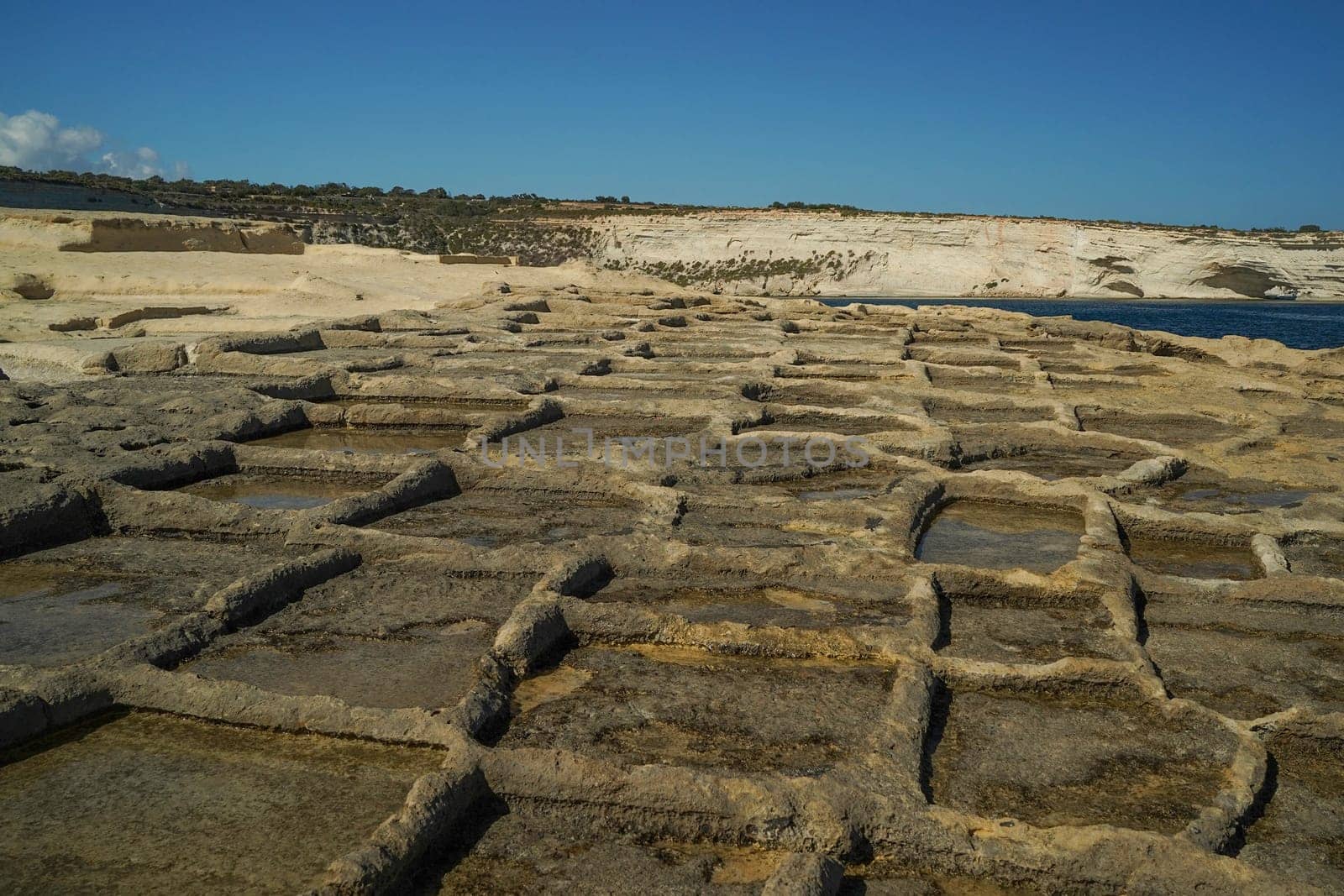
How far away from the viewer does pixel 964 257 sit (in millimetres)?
52438

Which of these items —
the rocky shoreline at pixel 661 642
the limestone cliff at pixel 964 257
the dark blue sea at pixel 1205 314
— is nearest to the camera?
the rocky shoreline at pixel 661 642

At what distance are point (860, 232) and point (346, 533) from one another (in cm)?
5007

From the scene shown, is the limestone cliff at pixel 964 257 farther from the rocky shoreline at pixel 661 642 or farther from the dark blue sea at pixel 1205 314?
the rocky shoreline at pixel 661 642

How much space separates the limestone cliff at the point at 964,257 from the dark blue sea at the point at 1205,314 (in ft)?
3.85

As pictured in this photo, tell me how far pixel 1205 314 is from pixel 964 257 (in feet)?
41.1

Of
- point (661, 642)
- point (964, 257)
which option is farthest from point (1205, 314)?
point (661, 642)

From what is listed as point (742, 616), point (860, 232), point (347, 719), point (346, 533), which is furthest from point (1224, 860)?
point (860, 232)

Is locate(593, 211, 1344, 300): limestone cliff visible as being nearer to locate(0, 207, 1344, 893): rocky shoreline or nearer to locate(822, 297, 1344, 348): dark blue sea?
locate(822, 297, 1344, 348): dark blue sea

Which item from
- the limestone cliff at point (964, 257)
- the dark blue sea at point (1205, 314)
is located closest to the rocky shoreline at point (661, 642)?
the dark blue sea at point (1205, 314)

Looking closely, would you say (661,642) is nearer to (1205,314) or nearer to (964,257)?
(1205,314)

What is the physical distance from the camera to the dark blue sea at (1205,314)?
32500mm

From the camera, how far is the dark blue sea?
3250cm

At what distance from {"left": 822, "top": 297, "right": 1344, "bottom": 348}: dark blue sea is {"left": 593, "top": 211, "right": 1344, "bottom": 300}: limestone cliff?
1.17 meters

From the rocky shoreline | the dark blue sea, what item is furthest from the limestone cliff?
the rocky shoreline
